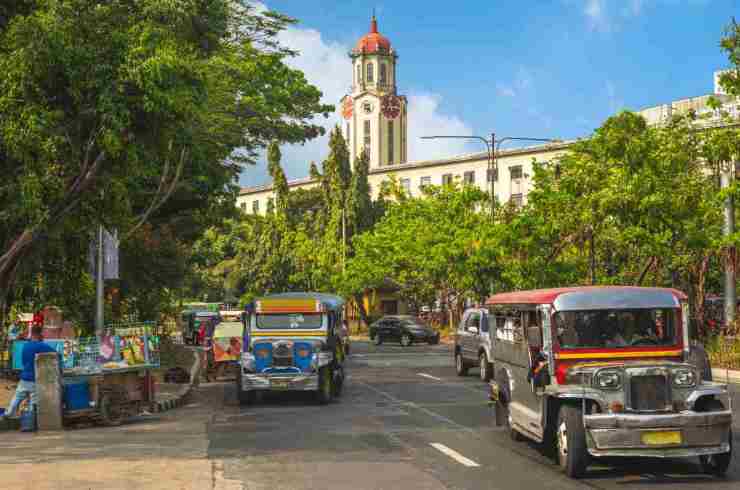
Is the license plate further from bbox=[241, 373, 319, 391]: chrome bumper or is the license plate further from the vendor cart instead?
the vendor cart

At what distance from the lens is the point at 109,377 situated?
64.2ft

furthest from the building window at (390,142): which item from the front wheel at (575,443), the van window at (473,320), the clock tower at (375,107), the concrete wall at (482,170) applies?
the front wheel at (575,443)

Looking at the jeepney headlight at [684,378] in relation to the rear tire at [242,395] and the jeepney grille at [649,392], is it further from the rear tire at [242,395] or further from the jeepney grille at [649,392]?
the rear tire at [242,395]

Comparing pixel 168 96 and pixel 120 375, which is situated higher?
pixel 168 96

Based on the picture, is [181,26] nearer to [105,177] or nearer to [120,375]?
[105,177]

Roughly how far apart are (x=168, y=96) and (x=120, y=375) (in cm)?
547

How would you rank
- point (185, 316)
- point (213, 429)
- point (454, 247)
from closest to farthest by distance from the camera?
point (213, 429), point (454, 247), point (185, 316)

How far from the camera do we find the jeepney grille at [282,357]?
76.4 ft

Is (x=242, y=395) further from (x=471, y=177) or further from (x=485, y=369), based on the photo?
(x=471, y=177)

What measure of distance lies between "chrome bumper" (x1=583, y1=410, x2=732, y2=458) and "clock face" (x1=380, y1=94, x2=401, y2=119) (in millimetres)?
135142

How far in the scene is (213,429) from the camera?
18312 mm

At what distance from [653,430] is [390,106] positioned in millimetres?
136427

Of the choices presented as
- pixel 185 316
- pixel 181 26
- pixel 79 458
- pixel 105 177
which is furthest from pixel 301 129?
pixel 185 316

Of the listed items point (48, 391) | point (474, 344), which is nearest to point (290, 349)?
point (48, 391)
